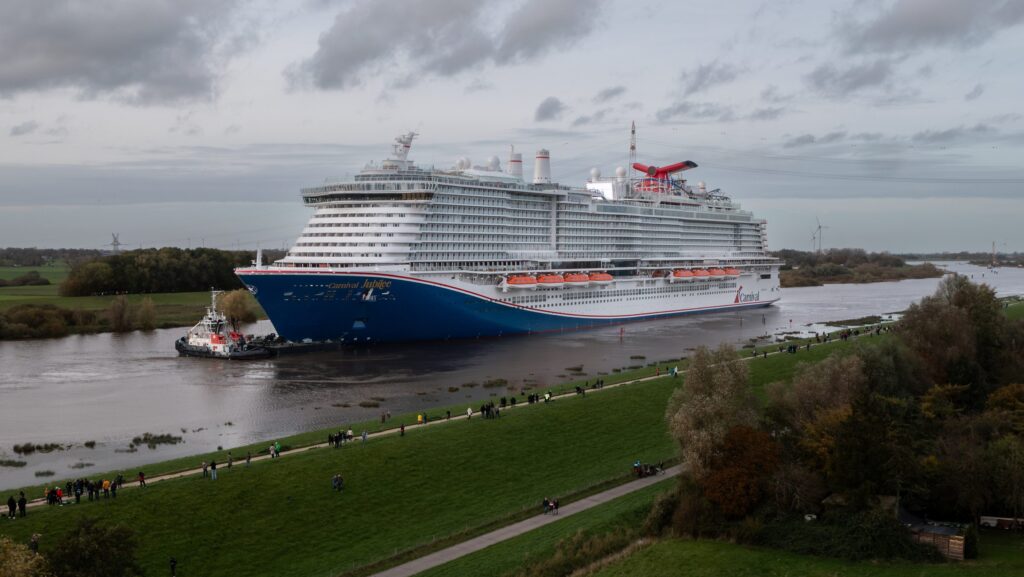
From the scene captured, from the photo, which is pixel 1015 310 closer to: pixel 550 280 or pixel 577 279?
pixel 577 279

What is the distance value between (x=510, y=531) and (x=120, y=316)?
6299 cm

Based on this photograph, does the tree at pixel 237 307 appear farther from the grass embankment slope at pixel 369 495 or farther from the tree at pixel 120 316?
the grass embankment slope at pixel 369 495

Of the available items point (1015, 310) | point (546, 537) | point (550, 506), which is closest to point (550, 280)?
point (550, 506)

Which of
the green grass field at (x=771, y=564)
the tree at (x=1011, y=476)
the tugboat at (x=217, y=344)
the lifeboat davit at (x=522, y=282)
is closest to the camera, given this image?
the green grass field at (x=771, y=564)

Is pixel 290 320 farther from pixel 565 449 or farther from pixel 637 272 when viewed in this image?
pixel 637 272

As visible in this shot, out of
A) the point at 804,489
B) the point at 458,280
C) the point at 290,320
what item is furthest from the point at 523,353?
the point at 804,489

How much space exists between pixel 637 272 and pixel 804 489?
189 feet

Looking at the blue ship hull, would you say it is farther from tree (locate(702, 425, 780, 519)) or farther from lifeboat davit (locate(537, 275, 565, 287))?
tree (locate(702, 425, 780, 519))

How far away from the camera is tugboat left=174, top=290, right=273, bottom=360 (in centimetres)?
5506

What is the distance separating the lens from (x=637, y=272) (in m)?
79.0

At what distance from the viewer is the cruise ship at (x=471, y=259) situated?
52594mm

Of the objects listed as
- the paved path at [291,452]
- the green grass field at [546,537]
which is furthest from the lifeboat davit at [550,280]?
the green grass field at [546,537]

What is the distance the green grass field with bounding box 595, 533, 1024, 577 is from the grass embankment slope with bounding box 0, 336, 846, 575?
4.83m

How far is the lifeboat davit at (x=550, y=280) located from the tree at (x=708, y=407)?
37.9 meters
